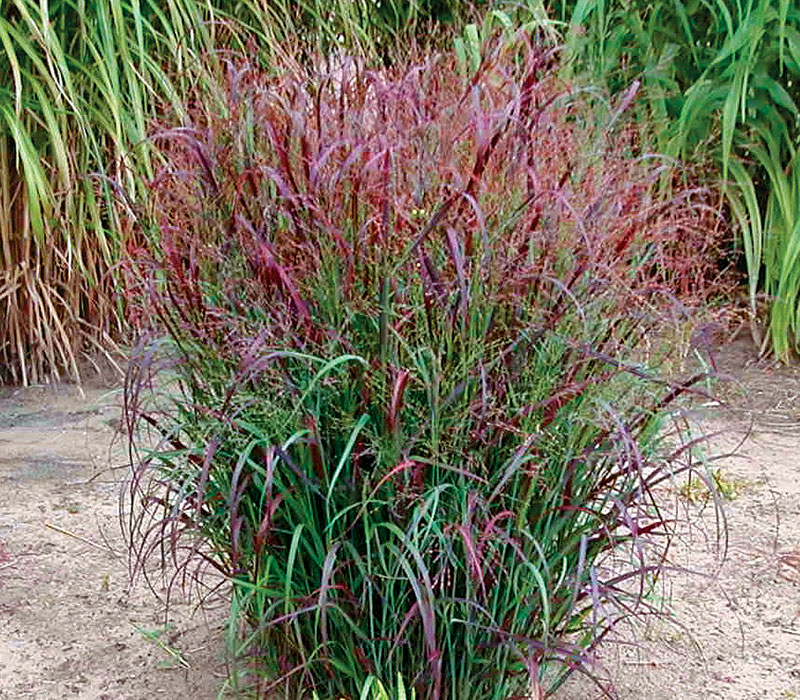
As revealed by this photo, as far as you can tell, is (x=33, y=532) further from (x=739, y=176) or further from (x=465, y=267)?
(x=739, y=176)

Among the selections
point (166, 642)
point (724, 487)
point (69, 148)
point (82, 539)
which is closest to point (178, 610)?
point (166, 642)

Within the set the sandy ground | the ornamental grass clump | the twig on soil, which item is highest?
the ornamental grass clump

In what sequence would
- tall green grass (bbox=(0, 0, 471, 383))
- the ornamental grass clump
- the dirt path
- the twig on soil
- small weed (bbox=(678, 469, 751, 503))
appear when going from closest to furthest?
the ornamental grass clump < the dirt path < the twig on soil < small weed (bbox=(678, 469, 751, 503)) < tall green grass (bbox=(0, 0, 471, 383))

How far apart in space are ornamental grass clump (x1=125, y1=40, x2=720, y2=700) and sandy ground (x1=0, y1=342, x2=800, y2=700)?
11.8 inches

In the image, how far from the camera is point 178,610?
2.56 m

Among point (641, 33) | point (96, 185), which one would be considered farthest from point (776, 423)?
point (96, 185)

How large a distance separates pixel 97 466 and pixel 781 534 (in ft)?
6.31

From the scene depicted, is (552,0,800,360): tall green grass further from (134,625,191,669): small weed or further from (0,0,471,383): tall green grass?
(134,625,191,669): small weed

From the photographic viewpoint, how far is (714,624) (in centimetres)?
255

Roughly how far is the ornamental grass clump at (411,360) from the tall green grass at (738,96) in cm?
236

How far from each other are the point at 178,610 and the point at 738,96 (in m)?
2.64

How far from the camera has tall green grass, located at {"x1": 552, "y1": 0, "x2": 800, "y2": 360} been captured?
4203mm

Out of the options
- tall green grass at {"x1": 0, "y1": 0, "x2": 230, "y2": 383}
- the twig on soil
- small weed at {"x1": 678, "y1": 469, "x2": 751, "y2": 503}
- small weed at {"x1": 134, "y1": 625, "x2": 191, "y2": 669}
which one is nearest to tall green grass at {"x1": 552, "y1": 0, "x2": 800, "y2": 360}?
small weed at {"x1": 678, "y1": 469, "x2": 751, "y2": 503}

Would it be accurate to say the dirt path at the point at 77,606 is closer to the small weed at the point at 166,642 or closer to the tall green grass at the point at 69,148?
the small weed at the point at 166,642
